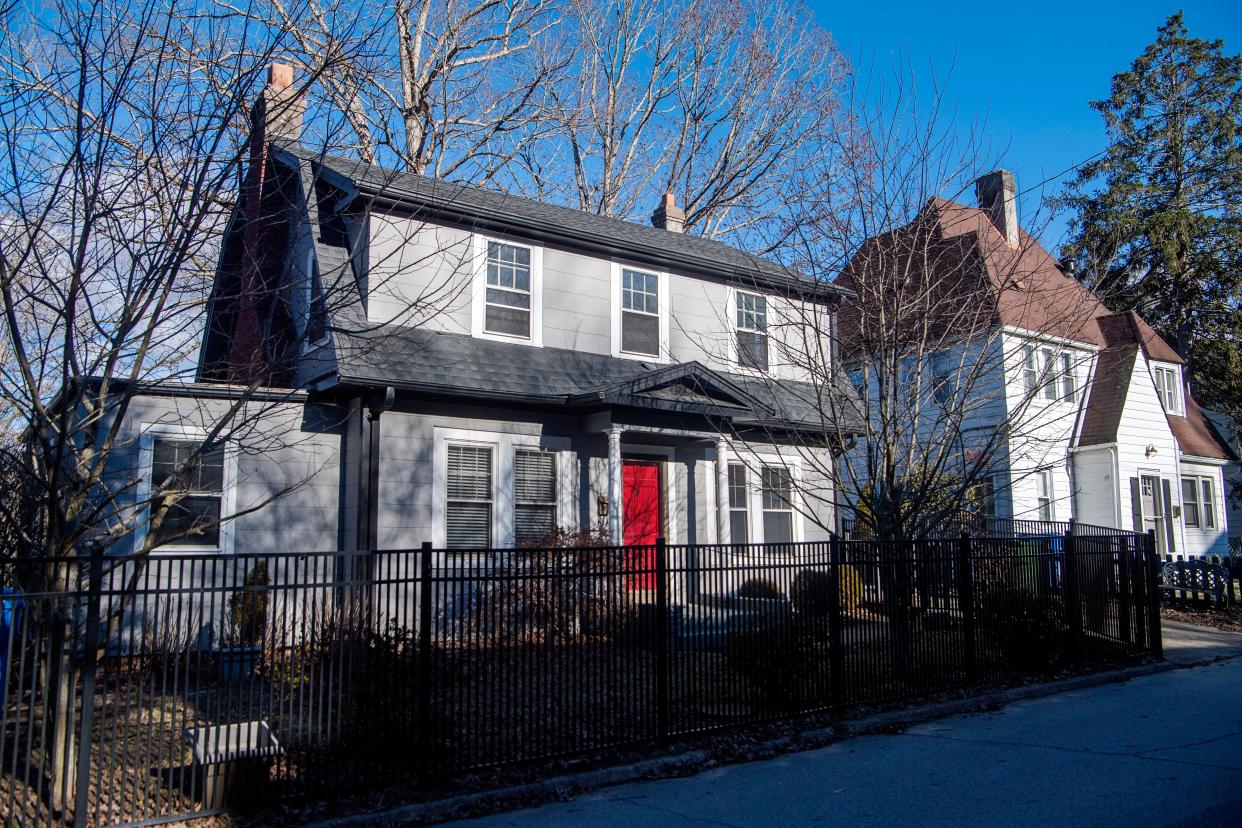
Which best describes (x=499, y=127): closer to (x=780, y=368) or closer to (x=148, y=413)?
(x=780, y=368)

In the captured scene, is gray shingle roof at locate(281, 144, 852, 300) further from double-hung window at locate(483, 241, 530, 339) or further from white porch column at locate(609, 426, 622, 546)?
white porch column at locate(609, 426, 622, 546)

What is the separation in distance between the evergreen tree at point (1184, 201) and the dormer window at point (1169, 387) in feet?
13.0

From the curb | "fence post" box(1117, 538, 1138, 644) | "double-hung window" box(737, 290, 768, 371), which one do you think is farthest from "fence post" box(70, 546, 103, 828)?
"double-hung window" box(737, 290, 768, 371)

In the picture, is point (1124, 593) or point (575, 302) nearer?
point (1124, 593)

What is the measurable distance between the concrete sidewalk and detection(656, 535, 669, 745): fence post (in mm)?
613

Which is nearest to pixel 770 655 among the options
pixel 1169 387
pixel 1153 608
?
pixel 1153 608

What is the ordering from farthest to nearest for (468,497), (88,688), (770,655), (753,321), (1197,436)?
(1197,436) → (753,321) → (468,497) → (770,655) → (88,688)

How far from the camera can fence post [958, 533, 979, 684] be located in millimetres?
10344

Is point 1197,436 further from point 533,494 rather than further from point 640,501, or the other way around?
point 533,494

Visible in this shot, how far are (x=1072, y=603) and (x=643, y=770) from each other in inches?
281

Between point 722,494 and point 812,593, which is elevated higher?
point 722,494

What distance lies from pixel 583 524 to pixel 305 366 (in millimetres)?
4674

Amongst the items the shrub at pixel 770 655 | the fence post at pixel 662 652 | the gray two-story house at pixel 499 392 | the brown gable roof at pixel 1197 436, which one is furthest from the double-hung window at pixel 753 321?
the brown gable roof at pixel 1197 436

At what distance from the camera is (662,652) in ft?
25.5
